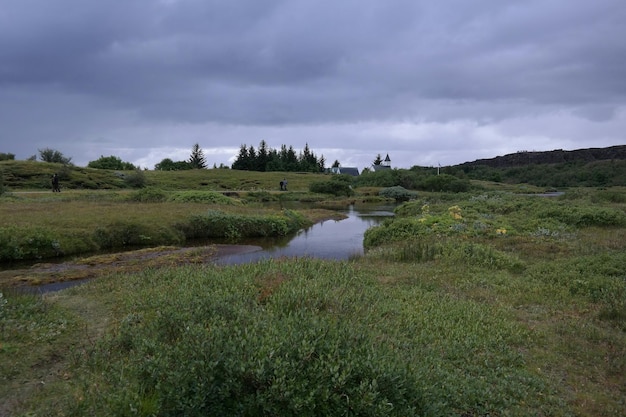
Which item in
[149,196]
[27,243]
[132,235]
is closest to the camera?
[27,243]

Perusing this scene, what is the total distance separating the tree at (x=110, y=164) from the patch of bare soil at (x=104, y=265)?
81.3 meters

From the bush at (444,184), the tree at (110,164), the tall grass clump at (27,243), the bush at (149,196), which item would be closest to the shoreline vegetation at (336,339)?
the tall grass clump at (27,243)

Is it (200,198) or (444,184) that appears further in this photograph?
(444,184)

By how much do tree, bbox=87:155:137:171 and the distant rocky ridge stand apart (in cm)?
13490

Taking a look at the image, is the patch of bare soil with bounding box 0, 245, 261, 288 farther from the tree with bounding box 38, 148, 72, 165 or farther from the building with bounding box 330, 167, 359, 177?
the building with bounding box 330, 167, 359, 177

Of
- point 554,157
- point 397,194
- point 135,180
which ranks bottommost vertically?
point 397,194

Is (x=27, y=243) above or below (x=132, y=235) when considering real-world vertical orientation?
above

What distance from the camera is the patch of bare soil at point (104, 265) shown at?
13.5 meters

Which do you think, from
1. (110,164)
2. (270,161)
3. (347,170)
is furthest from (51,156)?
(347,170)

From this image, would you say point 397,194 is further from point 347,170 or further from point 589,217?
point 347,170

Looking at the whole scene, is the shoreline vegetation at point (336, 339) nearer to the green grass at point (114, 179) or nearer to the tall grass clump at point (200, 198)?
the tall grass clump at point (200, 198)

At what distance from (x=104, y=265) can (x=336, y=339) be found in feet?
43.6

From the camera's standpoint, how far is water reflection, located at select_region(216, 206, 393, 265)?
61.1 ft

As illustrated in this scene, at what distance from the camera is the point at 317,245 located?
2277cm
